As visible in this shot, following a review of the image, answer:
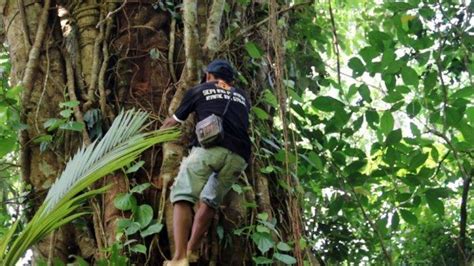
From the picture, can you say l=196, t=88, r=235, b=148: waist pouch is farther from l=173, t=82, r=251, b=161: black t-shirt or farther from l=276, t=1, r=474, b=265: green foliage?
l=276, t=1, r=474, b=265: green foliage

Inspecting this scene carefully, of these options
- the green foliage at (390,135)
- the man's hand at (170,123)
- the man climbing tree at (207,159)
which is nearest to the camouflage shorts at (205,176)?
the man climbing tree at (207,159)

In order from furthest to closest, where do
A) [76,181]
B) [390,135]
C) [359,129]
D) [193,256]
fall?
[359,129] → [390,135] → [193,256] → [76,181]

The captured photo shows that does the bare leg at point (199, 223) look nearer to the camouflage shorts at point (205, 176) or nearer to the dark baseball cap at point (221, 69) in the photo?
the camouflage shorts at point (205, 176)

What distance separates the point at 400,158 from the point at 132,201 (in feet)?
7.24

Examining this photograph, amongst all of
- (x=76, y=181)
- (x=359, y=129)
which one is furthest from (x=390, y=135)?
(x=76, y=181)

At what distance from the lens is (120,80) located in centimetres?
425

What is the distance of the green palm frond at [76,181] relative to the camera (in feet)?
8.48

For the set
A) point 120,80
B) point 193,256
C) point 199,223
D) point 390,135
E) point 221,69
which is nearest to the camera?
point 199,223

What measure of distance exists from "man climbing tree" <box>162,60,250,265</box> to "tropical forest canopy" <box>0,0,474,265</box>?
34cm

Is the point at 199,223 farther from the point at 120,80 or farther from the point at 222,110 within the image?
the point at 120,80

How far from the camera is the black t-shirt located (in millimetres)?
3516

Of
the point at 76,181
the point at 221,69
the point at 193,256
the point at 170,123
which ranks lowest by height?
the point at 193,256

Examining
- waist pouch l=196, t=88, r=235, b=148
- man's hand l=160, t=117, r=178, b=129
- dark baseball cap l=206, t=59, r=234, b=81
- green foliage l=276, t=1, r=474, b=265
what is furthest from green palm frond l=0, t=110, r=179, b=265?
green foliage l=276, t=1, r=474, b=265

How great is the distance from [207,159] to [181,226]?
371 millimetres
